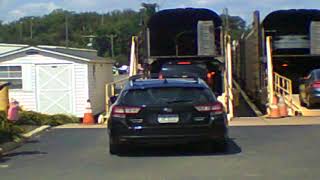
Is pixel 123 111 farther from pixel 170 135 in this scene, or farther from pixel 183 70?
pixel 183 70

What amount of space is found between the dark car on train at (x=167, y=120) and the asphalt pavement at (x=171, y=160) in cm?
35

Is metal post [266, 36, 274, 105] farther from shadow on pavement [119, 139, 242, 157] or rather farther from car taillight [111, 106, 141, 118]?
car taillight [111, 106, 141, 118]

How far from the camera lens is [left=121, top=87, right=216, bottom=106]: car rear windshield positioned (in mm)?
12805

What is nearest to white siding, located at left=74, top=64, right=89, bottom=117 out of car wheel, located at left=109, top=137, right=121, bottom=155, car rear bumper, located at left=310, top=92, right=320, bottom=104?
car rear bumper, located at left=310, top=92, right=320, bottom=104

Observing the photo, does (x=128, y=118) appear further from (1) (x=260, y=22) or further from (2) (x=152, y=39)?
(1) (x=260, y=22)

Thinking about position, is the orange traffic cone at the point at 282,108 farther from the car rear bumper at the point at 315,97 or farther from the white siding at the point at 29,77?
the white siding at the point at 29,77

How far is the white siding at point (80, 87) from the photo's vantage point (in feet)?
111

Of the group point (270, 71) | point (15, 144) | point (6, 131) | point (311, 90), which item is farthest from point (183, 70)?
point (15, 144)

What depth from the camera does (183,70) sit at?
24312mm

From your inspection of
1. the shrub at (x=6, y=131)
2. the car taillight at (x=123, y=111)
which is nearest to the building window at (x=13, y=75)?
the shrub at (x=6, y=131)

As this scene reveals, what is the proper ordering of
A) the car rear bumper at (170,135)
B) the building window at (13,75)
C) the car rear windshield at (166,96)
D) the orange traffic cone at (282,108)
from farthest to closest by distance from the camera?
the building window at (13,75)
the orange traffic cone at (282,108)
the car rear windshield at (166,96)
the car rear bumper at (170,135)

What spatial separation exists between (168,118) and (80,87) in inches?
856

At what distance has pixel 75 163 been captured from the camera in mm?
12125

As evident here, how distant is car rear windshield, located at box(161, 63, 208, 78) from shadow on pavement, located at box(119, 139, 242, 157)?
9.75 metres
